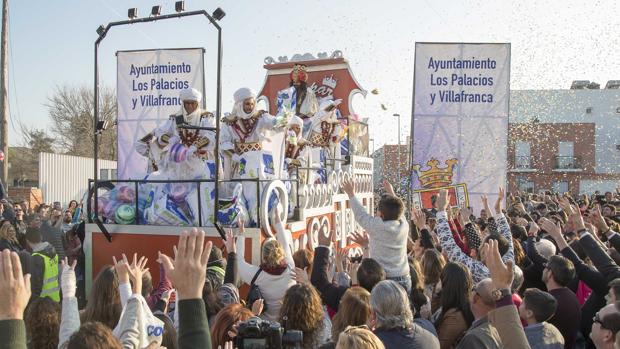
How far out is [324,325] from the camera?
11.0ft

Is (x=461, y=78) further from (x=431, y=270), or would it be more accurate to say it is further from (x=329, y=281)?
(x=329, y=281)

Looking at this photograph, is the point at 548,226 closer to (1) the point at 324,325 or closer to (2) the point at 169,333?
(1) the point at 324,325

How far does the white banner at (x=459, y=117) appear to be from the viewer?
923cm

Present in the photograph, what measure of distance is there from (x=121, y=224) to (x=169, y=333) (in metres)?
4.63

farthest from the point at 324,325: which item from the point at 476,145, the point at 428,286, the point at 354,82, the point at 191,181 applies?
the point at 354,82

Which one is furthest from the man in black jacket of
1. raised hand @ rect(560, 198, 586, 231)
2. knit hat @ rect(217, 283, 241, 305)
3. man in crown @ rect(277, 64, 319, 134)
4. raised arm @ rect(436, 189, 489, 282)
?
man in crown @ rect(277, 64, 319, 134)

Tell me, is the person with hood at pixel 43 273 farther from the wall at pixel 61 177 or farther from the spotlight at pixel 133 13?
the wall at pixel 61 177

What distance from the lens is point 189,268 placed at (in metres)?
2.06

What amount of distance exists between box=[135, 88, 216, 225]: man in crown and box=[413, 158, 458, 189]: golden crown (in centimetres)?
344

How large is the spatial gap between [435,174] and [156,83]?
6.29m

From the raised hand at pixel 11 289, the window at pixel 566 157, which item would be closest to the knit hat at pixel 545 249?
the raised hand at pixel 11 289

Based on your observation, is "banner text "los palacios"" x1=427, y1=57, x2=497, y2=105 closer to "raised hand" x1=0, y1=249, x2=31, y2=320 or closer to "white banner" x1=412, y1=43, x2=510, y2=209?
"white banner" x1=412, y1=43, x2=510, y2=209

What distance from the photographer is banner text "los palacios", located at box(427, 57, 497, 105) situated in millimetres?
9422

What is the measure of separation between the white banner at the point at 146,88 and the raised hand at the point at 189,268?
10.2 metres
